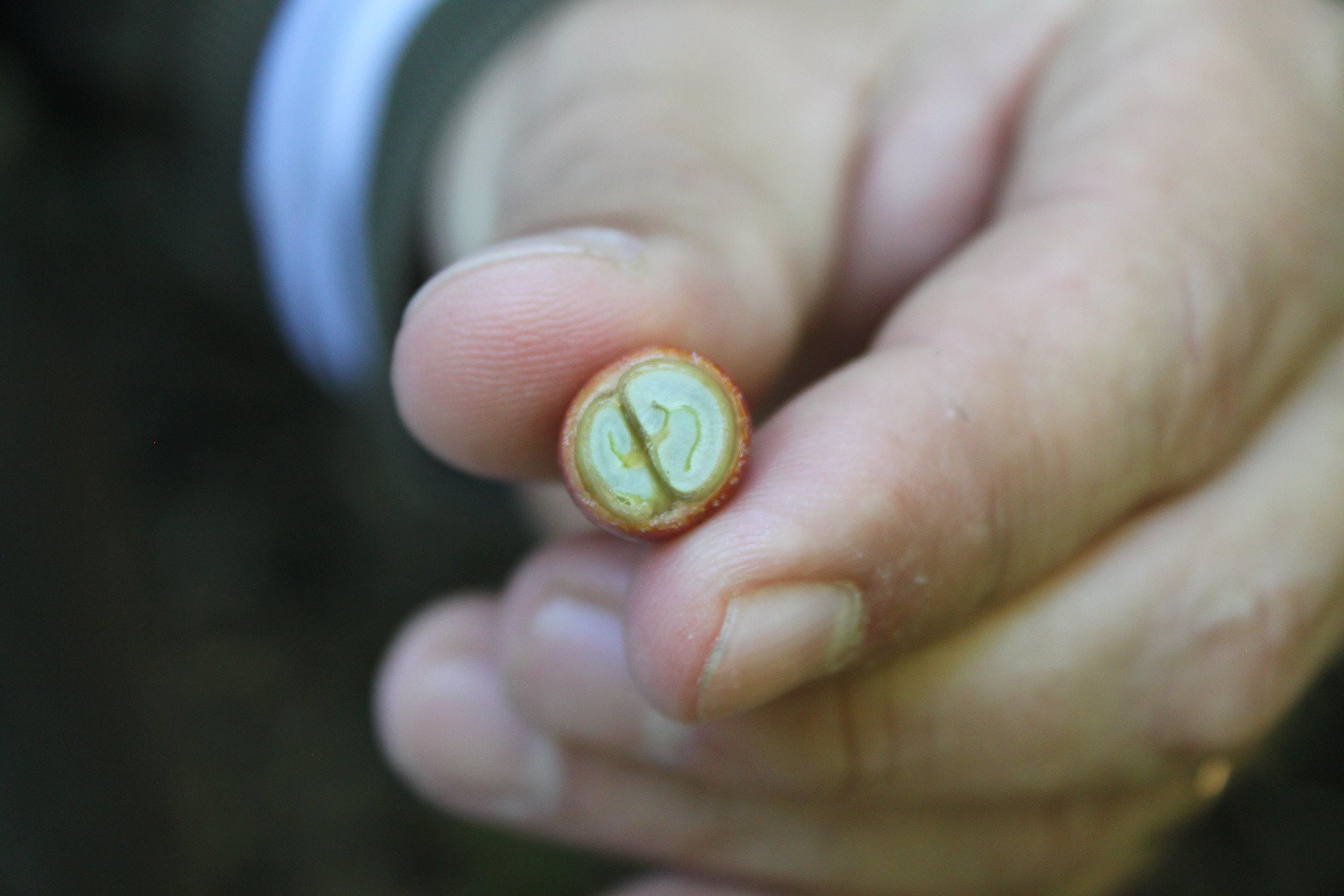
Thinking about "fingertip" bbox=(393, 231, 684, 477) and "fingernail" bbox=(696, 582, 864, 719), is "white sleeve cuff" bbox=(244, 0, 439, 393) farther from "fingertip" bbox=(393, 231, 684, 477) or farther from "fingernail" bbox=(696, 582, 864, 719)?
"fingernail" bbox=(696, 582, 864, 719)

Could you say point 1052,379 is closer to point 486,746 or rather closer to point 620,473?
point 620,473

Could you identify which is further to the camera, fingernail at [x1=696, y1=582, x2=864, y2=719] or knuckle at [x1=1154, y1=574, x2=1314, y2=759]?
knuckle at [x1=1154, y1=574, x2=1314, y2=759]

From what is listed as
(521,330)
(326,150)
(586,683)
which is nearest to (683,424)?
(521,330)

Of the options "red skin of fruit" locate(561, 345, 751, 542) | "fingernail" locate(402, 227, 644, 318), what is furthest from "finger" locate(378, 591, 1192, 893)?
"fingernail" locate(402, 227, 644, 318)

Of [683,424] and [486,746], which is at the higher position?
[486,746]

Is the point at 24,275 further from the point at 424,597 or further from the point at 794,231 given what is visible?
the point at 794,231

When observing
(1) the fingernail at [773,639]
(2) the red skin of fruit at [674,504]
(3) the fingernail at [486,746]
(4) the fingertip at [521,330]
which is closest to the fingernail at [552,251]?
(4) the fingertip at [521,330]

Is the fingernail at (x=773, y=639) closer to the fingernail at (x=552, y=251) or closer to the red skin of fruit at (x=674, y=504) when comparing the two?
the red skin of fruit at (x=674, y=504)
